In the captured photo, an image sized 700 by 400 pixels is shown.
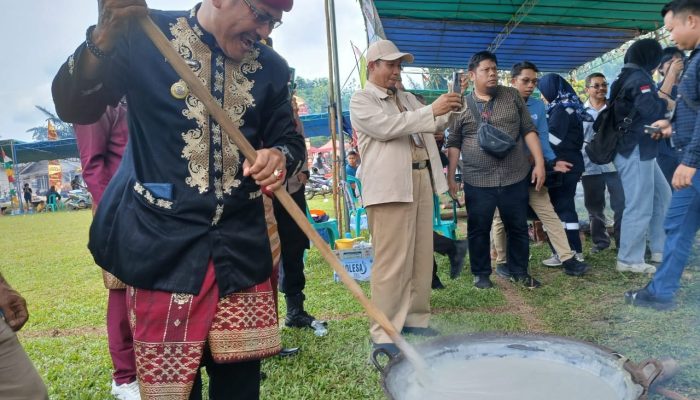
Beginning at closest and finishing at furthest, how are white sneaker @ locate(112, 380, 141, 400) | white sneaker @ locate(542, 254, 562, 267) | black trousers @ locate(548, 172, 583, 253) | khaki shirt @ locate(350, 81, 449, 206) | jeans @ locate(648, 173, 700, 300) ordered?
white sneaker @ locate(112, 380, 141, 400) < khaki shirt @ locate(350, 81, 449, 206) < jeans @ locate(648, 173, 700, 300) < black trousers @ locate(548, 172, 583, 253) < white sneaker @ locate(542, 254, 562, 267)

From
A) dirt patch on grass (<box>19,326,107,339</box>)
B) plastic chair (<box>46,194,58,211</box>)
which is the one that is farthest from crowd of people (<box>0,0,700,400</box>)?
plastic chair (<box>46,194,58,211</box>)

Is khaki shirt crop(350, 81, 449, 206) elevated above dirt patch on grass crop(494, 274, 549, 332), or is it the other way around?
khaki shirt crop(350, 81, 449, 206)

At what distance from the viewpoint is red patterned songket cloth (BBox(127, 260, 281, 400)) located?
1.38 meters

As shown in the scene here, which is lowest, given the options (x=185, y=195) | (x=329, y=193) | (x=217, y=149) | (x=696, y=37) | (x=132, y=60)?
(x=329, y=193)

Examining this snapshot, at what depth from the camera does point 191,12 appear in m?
1.50

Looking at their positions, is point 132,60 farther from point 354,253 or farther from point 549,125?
point 549,125

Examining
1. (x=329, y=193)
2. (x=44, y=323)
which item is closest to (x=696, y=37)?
(x=44, y=323)

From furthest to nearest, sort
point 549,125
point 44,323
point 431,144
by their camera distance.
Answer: point 549,125, point 44,323, point 431,144

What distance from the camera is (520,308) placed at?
392cm

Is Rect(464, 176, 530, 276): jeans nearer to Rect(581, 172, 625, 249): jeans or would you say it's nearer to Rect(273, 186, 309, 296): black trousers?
Rect(581, 172, 625, 249): jeans

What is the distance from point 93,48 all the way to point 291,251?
8.03 feet

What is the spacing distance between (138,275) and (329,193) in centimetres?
2254

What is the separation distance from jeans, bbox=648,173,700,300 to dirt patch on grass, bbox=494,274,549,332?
2.90ft

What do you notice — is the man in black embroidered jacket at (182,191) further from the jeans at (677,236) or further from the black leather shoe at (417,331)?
the jeans at (677,236)
